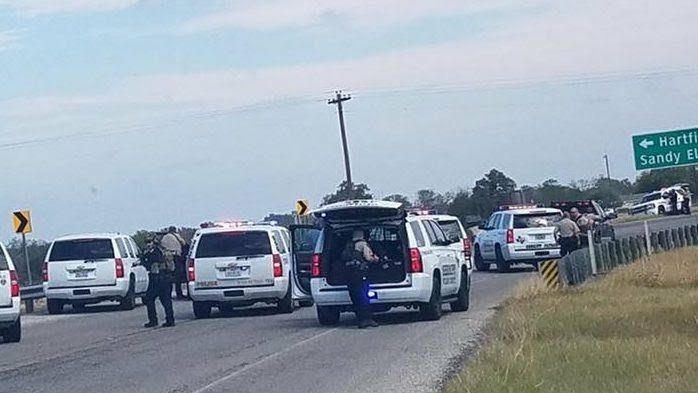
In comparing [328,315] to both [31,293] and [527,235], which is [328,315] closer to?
[31,293]

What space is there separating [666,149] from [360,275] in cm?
1291

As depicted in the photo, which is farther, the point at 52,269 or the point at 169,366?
the point at 52,269

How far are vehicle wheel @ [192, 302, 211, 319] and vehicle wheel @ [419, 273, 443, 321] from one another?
18.5 feet

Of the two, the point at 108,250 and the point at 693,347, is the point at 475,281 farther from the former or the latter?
the point at 693,347

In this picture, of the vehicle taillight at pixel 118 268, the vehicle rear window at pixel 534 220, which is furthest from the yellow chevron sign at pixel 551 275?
the vehicle rear window at pixel 534 220

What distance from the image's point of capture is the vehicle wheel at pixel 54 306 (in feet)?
107

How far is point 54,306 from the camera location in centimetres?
3275

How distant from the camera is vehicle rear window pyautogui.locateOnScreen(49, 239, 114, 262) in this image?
31984 millimetres

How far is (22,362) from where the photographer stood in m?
19.9

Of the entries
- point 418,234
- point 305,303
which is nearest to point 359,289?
point 418,234

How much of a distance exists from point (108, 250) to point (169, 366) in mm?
14842

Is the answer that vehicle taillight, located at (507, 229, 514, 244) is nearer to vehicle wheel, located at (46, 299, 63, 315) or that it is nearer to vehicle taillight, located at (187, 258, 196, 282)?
vehicle wheel, located at (46, 299, 63, 315)

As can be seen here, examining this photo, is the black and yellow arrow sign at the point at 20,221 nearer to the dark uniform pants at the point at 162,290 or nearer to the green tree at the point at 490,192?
the dark uniform pants at the point at 162,290

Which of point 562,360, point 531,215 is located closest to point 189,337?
point 562,360
